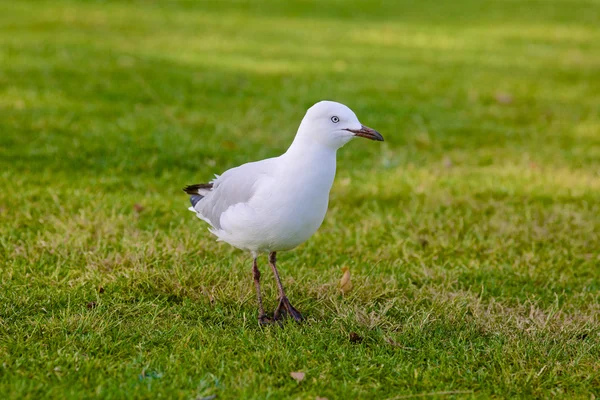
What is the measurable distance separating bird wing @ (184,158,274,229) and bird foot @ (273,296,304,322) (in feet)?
1.84

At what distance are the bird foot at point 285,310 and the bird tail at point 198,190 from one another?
0.86 metres

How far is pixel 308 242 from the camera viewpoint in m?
5.30

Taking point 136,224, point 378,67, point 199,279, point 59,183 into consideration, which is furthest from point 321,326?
point 378,67

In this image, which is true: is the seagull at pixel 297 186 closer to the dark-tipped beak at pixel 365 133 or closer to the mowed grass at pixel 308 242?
the dark-tipped beak at pixel 365 133

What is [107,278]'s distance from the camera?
4.27m

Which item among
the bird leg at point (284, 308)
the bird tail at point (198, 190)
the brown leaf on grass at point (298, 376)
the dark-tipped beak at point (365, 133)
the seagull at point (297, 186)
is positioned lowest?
→ the brown leaf on grass at point (298, 376)

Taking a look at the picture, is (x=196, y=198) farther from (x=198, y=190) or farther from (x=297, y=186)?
(x=297, y=186)

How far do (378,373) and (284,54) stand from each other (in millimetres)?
9293

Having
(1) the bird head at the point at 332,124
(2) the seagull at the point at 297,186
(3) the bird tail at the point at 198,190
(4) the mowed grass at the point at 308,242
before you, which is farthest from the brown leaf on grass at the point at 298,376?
(3) the bird tail at the point at 198,190

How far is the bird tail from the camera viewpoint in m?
4.39

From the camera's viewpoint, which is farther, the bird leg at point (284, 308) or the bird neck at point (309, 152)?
the bird leg at point (284, 308)

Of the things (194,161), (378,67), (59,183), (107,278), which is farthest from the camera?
(378,67)

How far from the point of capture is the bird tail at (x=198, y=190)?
4.39m

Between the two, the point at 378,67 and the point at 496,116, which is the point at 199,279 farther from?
the point at 378,67
